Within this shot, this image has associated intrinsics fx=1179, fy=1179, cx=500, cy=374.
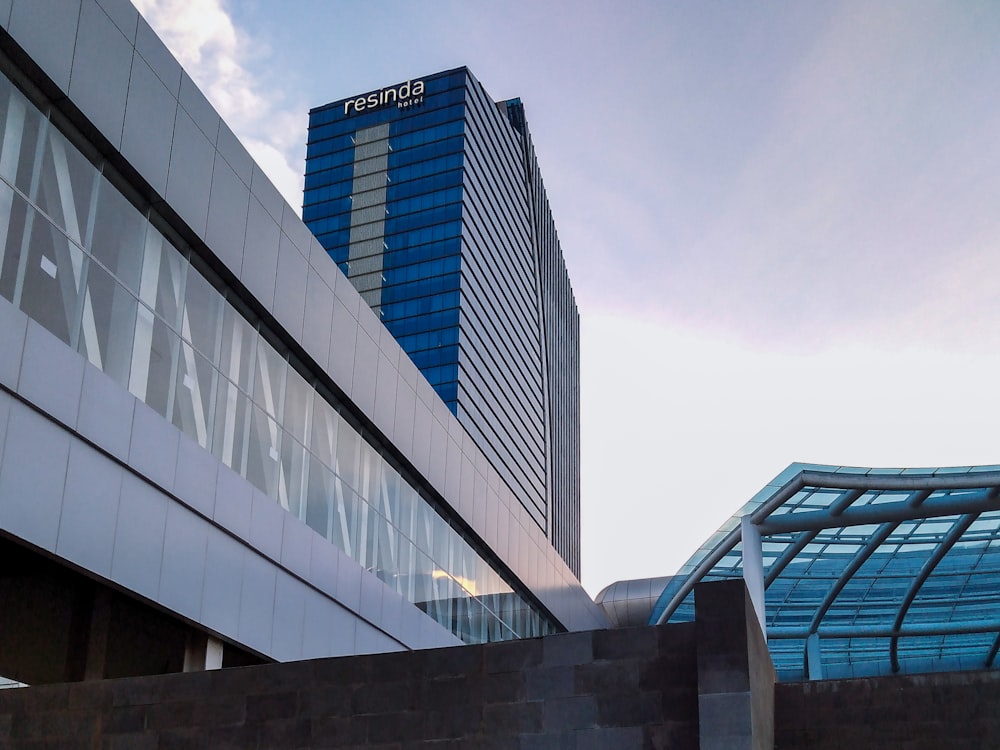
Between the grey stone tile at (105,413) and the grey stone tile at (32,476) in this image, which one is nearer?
the grey stone tile at (32,476)

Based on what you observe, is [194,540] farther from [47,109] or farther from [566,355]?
[566,355]

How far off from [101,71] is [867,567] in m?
32.8

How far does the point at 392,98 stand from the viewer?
13462 centimetres

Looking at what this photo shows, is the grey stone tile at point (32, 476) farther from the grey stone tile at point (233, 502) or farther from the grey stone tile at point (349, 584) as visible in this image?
the grey stone tile at point (349, 584)

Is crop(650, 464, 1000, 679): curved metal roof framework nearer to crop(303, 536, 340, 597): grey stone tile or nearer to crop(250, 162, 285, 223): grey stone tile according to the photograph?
crop(303, 536, 340, 597): grey stone tile

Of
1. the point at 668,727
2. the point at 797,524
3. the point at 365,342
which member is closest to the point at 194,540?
the point at 365,342

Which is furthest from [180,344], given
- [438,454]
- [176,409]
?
[438,454]

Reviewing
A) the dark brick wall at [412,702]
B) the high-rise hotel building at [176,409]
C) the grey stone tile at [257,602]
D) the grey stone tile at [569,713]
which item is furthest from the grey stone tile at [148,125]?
the grey stone tile at [569,713]

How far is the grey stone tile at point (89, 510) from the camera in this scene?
1485 centimetres

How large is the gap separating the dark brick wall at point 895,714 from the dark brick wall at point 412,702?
1386mm

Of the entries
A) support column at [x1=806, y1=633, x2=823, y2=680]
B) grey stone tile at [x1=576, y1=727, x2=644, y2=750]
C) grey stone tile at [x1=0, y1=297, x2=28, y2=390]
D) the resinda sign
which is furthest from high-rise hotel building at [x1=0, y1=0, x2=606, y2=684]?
the resinda sign

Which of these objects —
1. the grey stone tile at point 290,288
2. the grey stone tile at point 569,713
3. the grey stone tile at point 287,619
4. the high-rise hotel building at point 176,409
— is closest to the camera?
the grey stone tile at point 569,713

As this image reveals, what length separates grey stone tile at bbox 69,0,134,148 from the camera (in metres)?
15.3

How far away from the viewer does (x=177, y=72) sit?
1758cm
